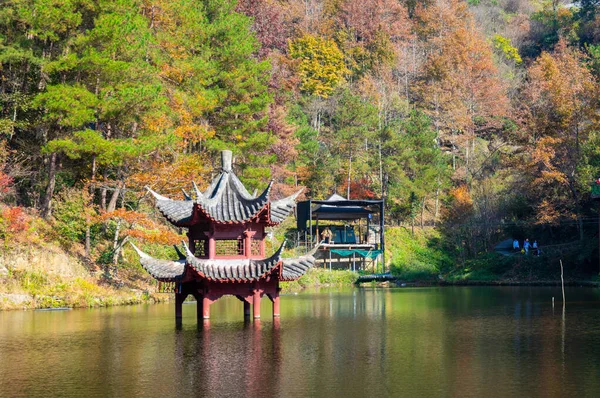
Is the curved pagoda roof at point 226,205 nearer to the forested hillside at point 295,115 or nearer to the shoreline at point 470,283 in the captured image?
the forested hillside at point 295,115

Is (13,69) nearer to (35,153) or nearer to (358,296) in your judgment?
(35,153)

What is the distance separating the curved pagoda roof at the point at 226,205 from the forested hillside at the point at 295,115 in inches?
403

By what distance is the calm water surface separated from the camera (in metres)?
16.4

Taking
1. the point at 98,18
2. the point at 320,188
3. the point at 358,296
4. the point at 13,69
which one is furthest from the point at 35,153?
the point at 320,188

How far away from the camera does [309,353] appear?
21.0m

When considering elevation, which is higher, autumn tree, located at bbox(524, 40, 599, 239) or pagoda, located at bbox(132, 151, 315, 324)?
autumn tree, located at bbox(524, 40, 599, 239)

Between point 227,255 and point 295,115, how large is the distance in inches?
1745

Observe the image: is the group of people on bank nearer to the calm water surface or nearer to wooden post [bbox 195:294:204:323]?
the calm water surface

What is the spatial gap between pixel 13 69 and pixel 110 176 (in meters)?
7.70

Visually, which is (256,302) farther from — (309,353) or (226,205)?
(309,353)

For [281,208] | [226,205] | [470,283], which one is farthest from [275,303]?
[470,283]

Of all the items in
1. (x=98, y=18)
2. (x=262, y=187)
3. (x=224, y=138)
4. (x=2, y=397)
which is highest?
(x=98, y=18)

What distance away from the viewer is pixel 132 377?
17.9m

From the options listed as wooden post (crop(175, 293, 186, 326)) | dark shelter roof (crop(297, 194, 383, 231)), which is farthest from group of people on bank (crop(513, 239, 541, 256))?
wooden post (crop(175, 293, 186, 326))
